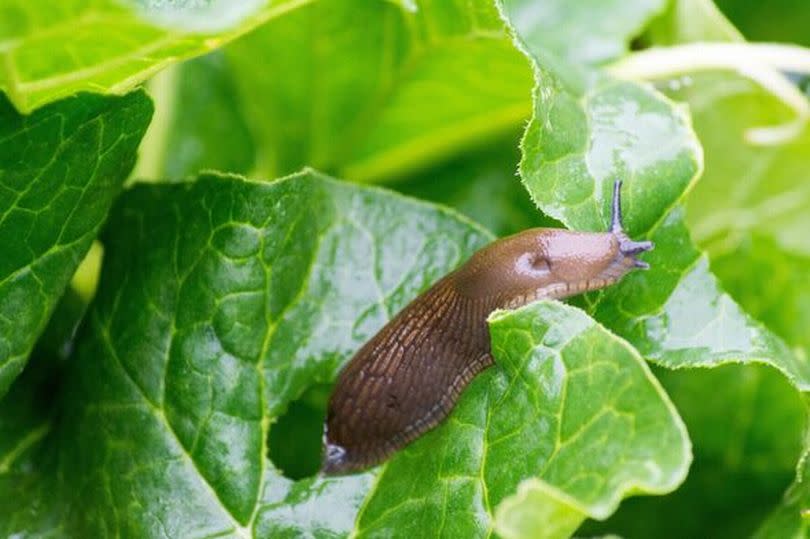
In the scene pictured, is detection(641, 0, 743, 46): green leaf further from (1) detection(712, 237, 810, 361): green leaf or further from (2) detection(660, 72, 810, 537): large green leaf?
(1) detection(712, 237, 810, 361): green leaf

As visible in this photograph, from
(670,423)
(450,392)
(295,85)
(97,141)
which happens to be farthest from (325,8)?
(670,423)

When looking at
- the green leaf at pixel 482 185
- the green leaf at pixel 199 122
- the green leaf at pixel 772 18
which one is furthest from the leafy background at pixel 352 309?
the green leaf at pixel 772 18

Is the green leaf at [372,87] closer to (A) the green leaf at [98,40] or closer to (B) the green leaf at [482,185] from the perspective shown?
(B) the green leaf at [482,185]

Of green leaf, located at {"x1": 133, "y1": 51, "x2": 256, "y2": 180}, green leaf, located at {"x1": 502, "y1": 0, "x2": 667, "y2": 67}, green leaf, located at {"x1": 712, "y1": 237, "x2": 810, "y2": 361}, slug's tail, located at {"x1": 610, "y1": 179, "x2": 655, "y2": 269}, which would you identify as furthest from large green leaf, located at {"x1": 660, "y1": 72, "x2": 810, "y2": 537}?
green leaf, located at {"x1": 133, "y1": 51, "x2": 256, "y2": 180}

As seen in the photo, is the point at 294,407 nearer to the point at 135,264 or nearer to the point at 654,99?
the point at 135,264

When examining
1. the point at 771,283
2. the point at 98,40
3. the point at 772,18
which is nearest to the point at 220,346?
the point at 98,40
